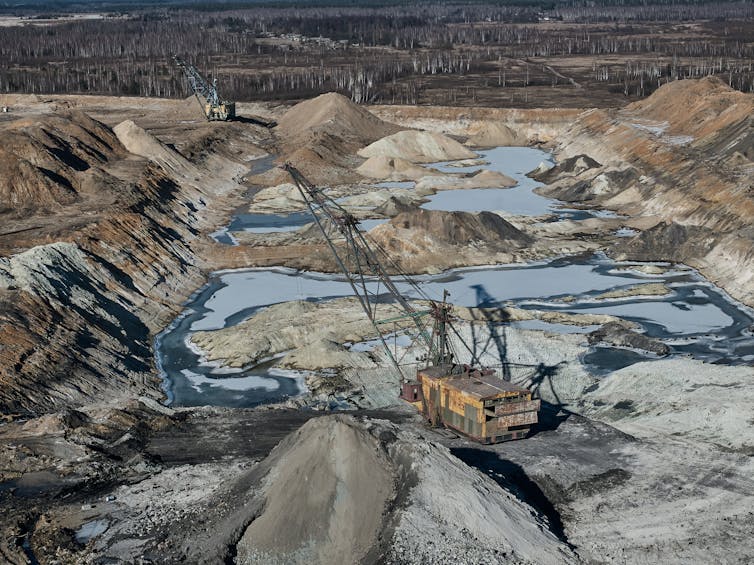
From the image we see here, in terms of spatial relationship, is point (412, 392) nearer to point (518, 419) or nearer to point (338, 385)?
point (518, 419)

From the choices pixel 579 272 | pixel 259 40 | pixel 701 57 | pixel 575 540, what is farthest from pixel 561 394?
pixel 259 40

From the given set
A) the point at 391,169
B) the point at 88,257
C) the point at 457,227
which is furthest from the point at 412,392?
the point at 391,169

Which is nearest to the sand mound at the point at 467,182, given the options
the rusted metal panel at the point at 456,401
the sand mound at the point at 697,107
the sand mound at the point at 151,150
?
the sand mound at the point at 697,107

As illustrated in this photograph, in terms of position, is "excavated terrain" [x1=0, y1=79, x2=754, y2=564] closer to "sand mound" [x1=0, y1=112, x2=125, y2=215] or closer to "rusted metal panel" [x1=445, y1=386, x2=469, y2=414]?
"sand mound" [x1=0, y1=112, x2=125, y2=215]

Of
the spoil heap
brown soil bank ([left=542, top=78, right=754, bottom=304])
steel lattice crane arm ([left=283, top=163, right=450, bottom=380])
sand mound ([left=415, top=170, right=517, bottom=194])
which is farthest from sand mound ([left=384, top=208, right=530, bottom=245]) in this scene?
the spoil heap

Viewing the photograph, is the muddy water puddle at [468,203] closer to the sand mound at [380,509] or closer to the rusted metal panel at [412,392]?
the rusted metal panel at [412,392]
